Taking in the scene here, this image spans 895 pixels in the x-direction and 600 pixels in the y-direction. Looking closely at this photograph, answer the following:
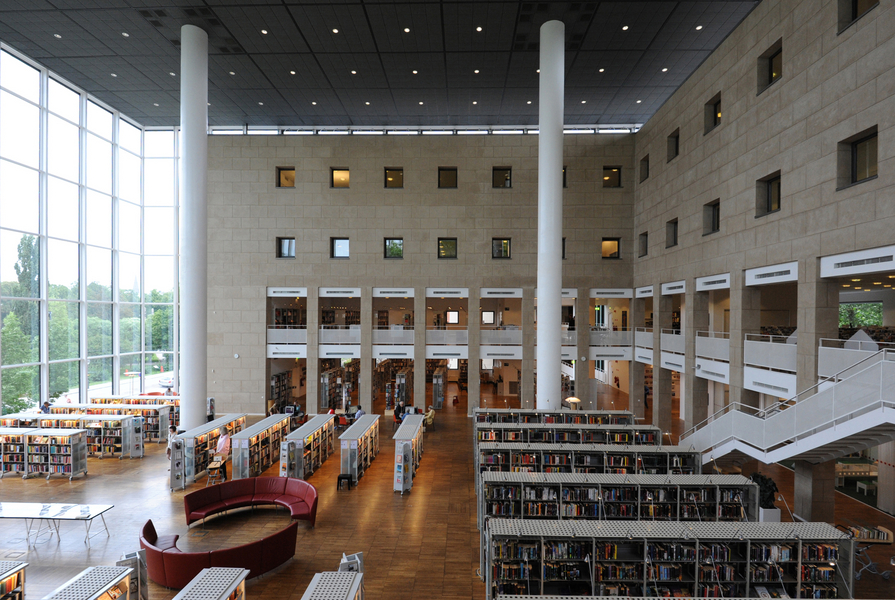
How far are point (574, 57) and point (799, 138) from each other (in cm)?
822

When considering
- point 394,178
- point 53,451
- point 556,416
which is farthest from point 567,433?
point 53,451

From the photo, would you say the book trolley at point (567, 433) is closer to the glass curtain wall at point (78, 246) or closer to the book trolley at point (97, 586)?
the book trolley at point (97, 586)

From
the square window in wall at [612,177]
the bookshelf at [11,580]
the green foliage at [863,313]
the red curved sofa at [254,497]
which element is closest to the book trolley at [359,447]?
the red curved sofa at [254,497]

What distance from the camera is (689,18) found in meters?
13.7

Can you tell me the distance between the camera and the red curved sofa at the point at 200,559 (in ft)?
23.4

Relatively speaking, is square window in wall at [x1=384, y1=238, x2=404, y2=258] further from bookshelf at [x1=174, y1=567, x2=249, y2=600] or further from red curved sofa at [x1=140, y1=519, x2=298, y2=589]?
bookshelf at [x1=174, y1=567, x2=249, y2=600]

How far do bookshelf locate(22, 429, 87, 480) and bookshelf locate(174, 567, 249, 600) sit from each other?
9.67 meters

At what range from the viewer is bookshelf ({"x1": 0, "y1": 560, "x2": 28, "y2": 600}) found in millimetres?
5816

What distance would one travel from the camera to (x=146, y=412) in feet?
53.2

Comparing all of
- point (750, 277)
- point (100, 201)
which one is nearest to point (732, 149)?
point (750, 277)

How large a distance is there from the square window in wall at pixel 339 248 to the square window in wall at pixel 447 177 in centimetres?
463

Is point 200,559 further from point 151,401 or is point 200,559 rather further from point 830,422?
point 151,401

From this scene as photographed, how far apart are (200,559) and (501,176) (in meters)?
16.7

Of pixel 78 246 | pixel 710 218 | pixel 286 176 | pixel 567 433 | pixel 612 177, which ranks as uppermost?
pixel 286 176
